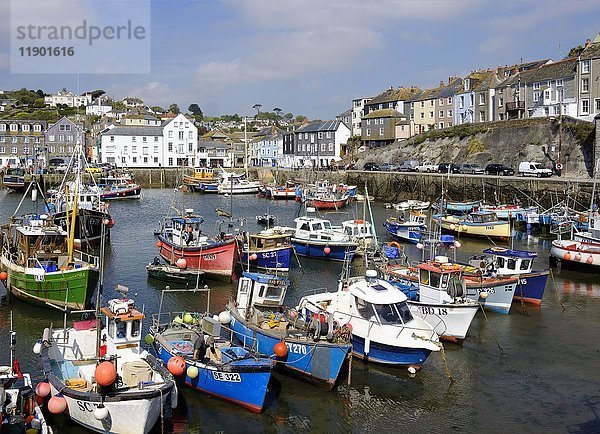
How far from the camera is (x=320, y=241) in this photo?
108ft

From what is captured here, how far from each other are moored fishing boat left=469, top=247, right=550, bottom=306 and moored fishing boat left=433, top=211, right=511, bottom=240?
1400cm

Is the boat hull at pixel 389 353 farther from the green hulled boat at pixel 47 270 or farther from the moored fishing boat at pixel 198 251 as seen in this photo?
the moored fishing boat at pixel 198 251

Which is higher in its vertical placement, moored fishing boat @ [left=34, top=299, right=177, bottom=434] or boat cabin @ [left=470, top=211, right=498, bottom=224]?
boat cabin @ [left=470, top=211, right=498, bottom=224]

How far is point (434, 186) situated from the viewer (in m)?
60.6

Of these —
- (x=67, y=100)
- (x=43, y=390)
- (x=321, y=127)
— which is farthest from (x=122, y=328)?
(x=67, y=100)

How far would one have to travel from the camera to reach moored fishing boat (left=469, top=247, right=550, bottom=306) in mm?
23328

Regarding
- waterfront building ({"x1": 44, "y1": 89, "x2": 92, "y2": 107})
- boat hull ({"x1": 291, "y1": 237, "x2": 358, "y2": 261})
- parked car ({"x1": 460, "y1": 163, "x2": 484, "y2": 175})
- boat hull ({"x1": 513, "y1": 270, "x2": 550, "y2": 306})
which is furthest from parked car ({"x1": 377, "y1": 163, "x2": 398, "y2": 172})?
waterfront building ({"x1": 44, "y1": 89, "x2": 92, "y2": 107})

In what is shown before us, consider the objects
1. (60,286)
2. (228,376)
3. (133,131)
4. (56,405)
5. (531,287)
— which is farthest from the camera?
(133,131)

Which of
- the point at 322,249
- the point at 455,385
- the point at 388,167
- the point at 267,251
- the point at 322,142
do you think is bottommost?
the point at 455,385

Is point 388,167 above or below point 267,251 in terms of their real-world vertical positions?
above

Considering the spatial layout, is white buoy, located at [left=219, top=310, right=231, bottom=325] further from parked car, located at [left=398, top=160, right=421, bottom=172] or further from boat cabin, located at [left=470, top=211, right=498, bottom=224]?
parked car, located at [left=398, top=160, right=421, bottom=172]

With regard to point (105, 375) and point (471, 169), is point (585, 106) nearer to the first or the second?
point (471, 169)

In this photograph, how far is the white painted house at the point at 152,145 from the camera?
9681 cm

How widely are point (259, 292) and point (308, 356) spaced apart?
11.4 ft
